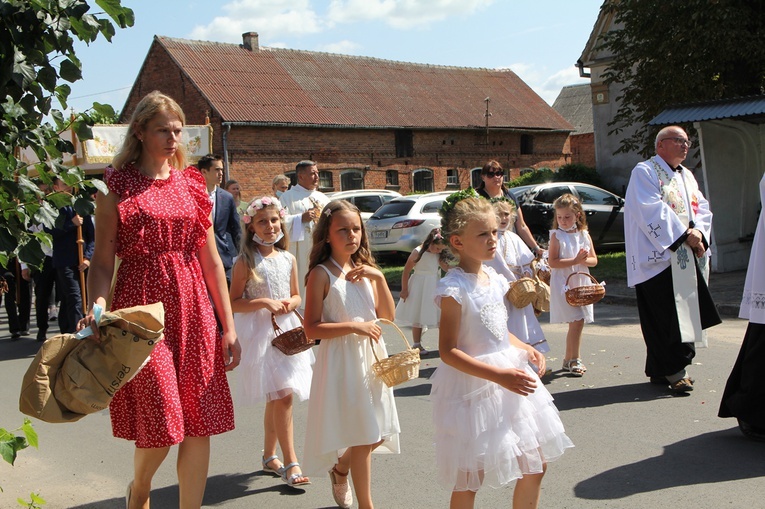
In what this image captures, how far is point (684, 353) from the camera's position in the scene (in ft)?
23.0

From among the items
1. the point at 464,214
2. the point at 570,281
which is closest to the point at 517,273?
the point at 570,281

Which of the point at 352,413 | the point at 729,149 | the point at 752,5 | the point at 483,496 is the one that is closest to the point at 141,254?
the point at 352,413

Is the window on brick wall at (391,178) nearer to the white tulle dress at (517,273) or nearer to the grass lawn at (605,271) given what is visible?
the grass lawn at (605,271)

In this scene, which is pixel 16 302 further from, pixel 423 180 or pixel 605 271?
pixel 423 180

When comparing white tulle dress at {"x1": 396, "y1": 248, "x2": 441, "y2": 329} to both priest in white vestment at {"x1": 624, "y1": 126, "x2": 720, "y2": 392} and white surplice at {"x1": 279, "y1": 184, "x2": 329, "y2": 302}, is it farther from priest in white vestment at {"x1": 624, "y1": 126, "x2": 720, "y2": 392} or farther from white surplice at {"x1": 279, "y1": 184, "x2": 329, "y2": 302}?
priest in white vestment at {"x1": 624, "y1": 126, "x2": 720, "y2": 392}

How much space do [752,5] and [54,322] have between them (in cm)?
1433

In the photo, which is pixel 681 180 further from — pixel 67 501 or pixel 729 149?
pixel 729 149

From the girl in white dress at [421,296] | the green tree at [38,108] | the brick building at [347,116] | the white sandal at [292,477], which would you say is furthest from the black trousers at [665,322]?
the brick building at [347,116]

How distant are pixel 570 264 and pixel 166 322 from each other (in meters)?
4.96

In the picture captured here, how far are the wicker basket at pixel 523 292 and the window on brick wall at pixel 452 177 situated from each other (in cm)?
3392

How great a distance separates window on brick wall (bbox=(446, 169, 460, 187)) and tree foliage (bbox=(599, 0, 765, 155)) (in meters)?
21.1

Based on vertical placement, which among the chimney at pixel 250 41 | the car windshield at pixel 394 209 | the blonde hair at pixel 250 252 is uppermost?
the chimney at pixel 250 41

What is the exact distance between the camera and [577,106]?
56906mm

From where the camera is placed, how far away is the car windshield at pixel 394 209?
68.6 feet
